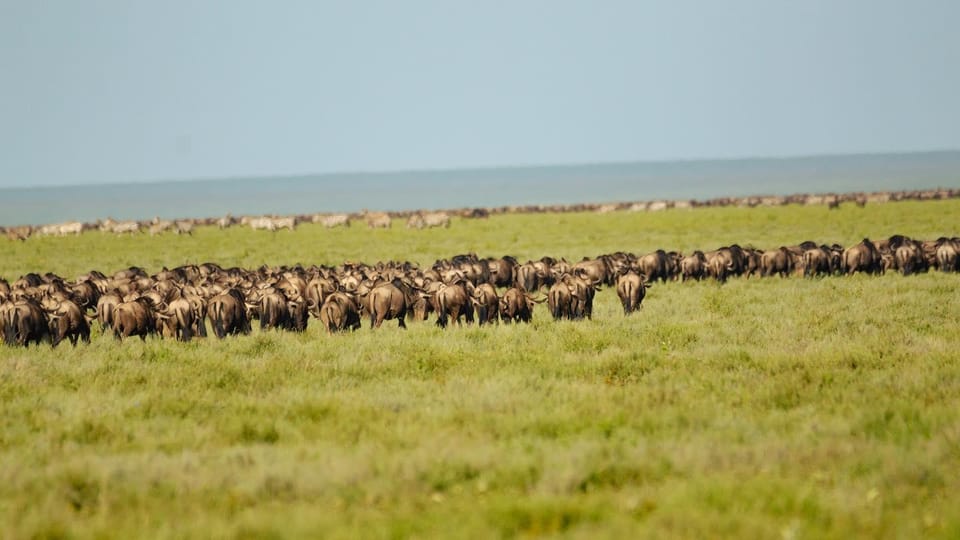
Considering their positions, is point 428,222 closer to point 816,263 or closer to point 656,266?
point 656,266

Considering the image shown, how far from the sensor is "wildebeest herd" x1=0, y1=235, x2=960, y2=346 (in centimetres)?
1866

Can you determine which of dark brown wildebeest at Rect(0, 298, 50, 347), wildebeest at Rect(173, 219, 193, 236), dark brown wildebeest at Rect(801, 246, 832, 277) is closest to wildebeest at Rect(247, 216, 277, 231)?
wildebeest at Rect(173, 219, 193, 236)

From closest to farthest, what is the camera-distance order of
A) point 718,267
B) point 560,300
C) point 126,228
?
point 560,300, point 718,267, point 126,228

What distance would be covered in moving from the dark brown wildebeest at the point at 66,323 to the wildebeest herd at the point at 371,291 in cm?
2

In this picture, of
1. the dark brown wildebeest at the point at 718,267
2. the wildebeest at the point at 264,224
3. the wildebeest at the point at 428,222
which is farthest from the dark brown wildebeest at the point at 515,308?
the wildebeest at the point at 264,224

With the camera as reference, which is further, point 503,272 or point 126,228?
point 126,228

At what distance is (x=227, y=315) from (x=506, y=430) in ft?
32.5

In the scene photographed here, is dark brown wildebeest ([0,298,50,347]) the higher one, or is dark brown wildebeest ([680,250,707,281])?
dark brown wildebeest ([0,298,50,347])

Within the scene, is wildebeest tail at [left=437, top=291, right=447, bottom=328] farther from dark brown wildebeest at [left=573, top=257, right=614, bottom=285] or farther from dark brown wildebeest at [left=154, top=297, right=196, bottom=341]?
dark brown wildebeest at [left=573, top=257, right=614, bottom=285]

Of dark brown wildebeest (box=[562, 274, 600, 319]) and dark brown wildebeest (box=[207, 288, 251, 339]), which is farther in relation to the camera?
dark brown wildebeest (box=[562, 274, 600, 319])

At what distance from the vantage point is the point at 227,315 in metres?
19.2

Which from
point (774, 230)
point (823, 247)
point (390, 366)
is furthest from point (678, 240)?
point (390, 366)

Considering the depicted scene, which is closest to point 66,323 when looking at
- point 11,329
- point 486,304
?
point 11,329

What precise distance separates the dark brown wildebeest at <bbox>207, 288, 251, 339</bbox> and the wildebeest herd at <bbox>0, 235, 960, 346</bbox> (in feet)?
0.06
